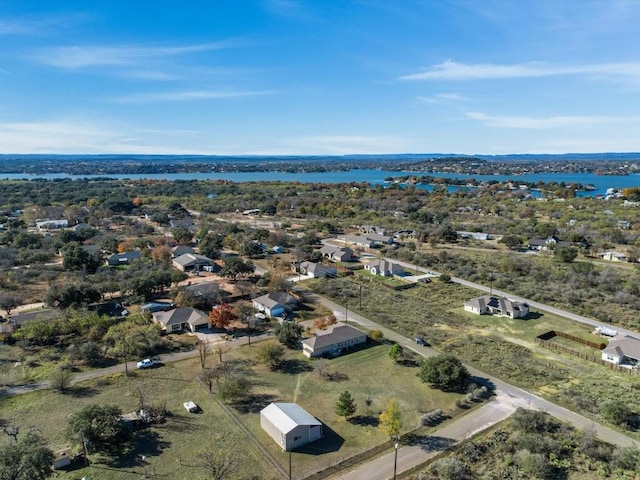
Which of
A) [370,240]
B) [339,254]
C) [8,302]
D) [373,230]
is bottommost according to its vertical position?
[339,254]

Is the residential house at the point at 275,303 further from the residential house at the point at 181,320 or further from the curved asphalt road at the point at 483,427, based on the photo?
the curved asphalt road at the point at 483,427

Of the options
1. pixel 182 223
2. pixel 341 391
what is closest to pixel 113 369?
pixel 341 391

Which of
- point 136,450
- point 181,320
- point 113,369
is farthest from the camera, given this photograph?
point 181,320

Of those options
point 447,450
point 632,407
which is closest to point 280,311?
point 447,450

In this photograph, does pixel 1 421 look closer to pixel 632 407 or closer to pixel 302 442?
pixel 302 442

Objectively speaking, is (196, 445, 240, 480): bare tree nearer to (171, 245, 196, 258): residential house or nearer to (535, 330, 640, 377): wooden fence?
(535, 330, 640, 377): wooden fence

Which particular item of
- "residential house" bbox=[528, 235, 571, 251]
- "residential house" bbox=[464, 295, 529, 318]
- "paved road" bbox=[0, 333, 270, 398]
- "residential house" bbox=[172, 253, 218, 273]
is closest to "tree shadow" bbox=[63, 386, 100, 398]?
"paved road" bbox=[0, 333, 270, 398]

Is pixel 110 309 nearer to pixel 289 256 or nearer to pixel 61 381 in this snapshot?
pixel 61 381
